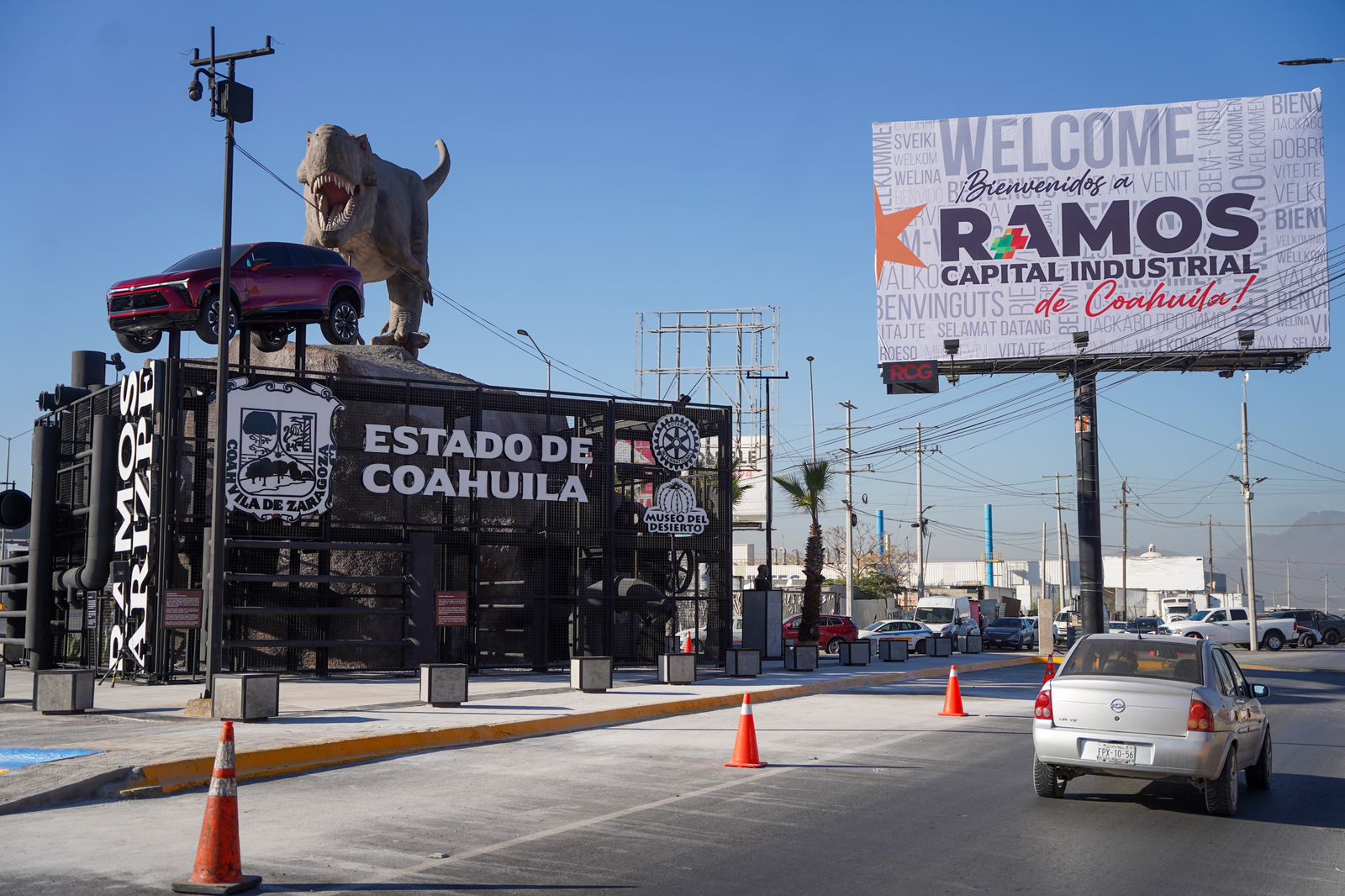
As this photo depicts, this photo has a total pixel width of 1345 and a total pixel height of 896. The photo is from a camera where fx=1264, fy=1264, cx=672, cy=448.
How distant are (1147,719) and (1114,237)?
29736mm

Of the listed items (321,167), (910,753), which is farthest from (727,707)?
(321,167)

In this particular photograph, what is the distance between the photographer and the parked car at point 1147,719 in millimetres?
10164

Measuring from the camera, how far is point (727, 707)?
71.5 ft

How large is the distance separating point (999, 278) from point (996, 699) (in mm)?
17436

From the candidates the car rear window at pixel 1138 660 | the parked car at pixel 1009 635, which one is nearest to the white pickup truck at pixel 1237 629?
the parked car at pixel 1009 635

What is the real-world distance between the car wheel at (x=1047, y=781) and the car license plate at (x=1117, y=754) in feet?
2.25

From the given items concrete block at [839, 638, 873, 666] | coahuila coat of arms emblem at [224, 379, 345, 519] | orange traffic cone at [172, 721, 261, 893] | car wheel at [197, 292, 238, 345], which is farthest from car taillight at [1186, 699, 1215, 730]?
concrete block at [839, 638, 873, 666]

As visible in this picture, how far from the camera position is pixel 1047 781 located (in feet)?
36.3

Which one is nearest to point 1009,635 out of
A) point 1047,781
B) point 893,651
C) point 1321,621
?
point 893,651

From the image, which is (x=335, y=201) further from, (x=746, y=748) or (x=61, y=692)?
(x=746, y=748)

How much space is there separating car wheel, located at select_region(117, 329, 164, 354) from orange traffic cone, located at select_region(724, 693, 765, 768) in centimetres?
1605

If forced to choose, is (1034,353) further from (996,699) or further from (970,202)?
(996,699)

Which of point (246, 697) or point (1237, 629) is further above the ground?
point (246, 697)

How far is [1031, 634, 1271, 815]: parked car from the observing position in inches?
400
